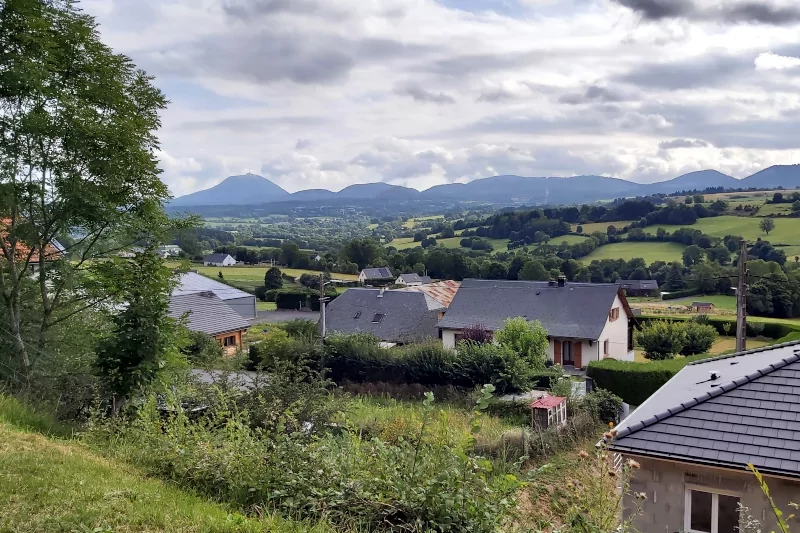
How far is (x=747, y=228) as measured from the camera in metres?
75.0

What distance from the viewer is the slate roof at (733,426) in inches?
281

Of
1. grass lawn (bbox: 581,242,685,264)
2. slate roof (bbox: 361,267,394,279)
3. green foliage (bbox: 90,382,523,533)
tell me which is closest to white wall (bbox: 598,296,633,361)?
green foliage (bbox: 90,382,523,533)

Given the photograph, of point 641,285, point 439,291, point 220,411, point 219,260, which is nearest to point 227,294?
point 439,291

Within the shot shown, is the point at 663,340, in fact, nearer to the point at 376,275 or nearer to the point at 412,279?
the point at 412,279

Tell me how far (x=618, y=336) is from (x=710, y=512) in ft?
87.5

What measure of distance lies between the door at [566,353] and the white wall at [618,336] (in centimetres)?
→ 157

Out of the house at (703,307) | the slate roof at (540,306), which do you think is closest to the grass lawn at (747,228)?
the house at (703,307)

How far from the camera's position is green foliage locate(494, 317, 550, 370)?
84.7 ft

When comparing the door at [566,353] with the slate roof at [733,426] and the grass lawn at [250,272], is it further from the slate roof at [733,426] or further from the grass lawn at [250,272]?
the grass lawn at [250,272]

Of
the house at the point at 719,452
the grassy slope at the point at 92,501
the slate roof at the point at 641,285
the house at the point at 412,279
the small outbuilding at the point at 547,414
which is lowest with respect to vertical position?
the slate roof at the point at 641,285

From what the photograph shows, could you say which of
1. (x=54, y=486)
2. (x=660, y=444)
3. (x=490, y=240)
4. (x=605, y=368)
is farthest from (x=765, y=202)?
(x=54, y=486)

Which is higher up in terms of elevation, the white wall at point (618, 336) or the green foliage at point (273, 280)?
the green foliage at point (273, 280)

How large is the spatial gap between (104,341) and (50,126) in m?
3.42

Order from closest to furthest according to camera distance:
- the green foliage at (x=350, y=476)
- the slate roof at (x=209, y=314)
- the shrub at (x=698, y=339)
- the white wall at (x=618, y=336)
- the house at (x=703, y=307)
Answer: the green foliage at (x=350, y=476)
the slate roof at (x=209, y=314)
the shrub at (x=698, y=339)
the white wall at (x=618, y=336)
the house at (x=703, y=307)
